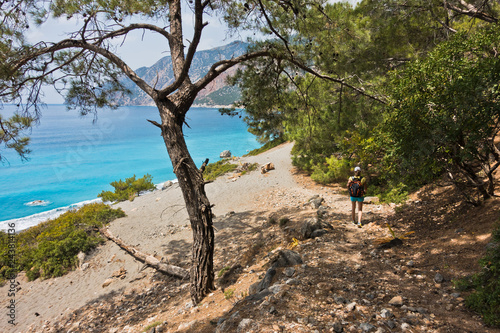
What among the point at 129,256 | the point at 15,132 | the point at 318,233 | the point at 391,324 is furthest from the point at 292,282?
the point at 15,132

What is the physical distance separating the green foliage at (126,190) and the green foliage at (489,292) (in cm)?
1740

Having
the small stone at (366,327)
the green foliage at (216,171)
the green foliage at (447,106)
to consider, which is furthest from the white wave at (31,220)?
the green foliage at (447,106)

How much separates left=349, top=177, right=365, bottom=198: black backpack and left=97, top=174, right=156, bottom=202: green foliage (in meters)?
14.7

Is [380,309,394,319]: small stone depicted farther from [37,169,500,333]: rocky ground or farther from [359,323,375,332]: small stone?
[359,323,375,332]: small stone

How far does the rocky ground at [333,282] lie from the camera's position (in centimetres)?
274

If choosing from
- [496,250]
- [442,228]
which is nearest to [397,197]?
[442,228]

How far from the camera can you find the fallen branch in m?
6.63

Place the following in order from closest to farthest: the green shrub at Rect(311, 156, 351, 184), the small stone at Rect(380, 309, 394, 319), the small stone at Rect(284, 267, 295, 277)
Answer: the small stone at Rect(380, 309, 394, 319), the small stone at Rect(284, 267, 295, 277), the green shrub at Rect(311, 156, 351, 184)

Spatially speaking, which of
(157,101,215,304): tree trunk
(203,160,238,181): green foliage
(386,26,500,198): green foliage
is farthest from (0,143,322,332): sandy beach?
(386,26,500,198): green foliage

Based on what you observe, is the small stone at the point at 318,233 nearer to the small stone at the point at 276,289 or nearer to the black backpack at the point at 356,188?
the black backpack at the point at 356,188

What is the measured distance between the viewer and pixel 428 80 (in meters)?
3.89

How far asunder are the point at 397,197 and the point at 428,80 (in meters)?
2.93

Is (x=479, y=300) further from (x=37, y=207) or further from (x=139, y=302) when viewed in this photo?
(x=37, y=207)

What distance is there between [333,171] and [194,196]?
8673mm
